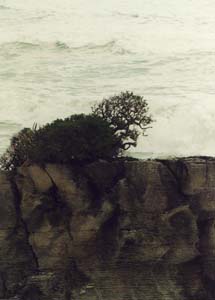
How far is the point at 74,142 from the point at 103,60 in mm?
26226

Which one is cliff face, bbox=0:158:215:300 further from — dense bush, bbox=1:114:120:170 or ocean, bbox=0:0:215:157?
ocean, bbox=0:0:215:157

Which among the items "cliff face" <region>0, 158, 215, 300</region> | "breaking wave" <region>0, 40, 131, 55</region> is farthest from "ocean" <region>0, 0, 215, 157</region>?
"cliff face" <region>0, 158, 215, 300</region>

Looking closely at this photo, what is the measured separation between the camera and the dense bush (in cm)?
2480

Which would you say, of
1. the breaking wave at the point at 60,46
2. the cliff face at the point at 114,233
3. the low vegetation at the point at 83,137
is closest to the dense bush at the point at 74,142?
the low vegetation at the point at 83,137

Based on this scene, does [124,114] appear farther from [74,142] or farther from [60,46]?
[60,46]

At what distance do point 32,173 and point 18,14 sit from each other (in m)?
32.8

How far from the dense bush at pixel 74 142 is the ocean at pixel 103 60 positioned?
1461 centimetres

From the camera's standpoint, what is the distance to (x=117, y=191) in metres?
24.6

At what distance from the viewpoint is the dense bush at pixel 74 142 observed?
2480cm

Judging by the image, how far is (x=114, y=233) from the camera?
24.5 meters

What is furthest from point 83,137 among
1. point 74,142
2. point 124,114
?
point 124,114

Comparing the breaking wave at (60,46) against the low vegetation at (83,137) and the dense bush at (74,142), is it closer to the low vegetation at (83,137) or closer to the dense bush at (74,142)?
the low vegetation at (83,137)

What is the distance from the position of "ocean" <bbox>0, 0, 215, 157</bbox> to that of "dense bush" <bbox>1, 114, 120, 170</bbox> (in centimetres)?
1461

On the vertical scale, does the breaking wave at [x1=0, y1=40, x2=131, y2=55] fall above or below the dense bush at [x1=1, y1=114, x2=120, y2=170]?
above
